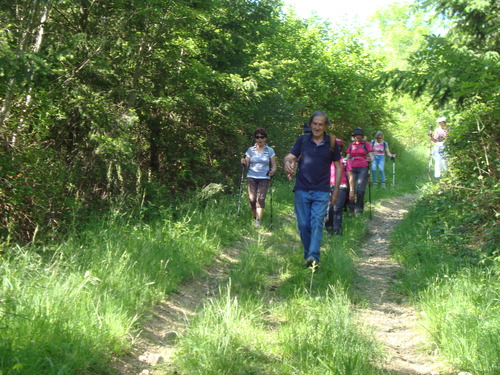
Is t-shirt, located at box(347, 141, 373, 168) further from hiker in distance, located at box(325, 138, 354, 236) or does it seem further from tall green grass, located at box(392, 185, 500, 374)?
tall green grass, located at box(392, 185, 500, 374)

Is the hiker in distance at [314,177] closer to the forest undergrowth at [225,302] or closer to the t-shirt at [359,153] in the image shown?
the forest undergrowth at [225,302]

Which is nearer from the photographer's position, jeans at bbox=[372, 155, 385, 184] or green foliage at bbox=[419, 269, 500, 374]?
green foliage at bbox=[419, 269, 500, 374]

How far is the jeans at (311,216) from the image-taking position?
245 inches

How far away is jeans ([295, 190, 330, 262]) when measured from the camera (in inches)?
245

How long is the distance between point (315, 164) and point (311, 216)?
73 cm

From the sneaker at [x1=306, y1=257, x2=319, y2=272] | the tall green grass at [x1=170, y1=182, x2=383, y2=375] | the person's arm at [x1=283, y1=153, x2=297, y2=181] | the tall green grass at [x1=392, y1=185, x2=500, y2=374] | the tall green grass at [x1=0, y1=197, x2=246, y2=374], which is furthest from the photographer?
the person's arm at [x1=283, y1=153, x2=297, y2=181]

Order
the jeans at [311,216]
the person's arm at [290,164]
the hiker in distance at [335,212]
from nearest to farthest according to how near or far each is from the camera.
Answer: the jeans at [311,216], the person's arm at [290,164], the hiker in distance at [335,212]

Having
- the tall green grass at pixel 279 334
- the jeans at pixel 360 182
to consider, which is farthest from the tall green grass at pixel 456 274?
the jeans at pixel 360 182

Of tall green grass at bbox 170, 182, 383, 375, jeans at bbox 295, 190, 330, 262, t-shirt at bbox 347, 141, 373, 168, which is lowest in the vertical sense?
tall green grass at bbox 170, 182, 383, 375

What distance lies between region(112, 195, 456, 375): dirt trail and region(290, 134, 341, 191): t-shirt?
148 centimetres

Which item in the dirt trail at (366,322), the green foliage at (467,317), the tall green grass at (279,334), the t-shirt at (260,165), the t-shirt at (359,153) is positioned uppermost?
the t-shirt at (359,153)

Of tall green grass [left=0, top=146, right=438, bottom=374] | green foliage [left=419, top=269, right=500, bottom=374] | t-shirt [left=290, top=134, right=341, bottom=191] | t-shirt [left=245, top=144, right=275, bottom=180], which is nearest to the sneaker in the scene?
tall green grass [left=0, top=146, right=438, bottom=374]

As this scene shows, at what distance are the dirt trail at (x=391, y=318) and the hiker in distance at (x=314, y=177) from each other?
0.96m

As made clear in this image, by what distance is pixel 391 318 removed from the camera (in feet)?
16.1
